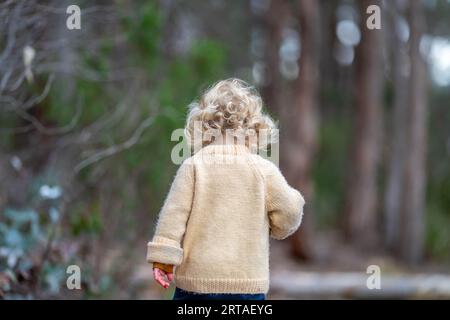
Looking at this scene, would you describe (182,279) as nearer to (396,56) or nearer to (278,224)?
(278,224)

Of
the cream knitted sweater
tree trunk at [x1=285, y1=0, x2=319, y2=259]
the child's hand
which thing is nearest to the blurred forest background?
tree trunk at [x1=285, y1=0, x2=319, y2=259]

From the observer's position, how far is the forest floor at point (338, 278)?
7.96 meters

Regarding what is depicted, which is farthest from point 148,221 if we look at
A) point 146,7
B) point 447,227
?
point 447,227

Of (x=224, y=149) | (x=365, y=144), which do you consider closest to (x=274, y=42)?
(x=365, y=144)

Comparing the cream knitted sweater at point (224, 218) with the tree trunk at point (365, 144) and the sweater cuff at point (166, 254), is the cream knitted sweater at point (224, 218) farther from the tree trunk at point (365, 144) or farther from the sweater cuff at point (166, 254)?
the tree trunk at point (365, 144)

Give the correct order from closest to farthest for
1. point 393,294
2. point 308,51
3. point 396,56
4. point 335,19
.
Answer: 1. point 393,294
2. point 308,51
3. point 396,56
4. point 335,19

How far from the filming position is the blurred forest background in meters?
5.06

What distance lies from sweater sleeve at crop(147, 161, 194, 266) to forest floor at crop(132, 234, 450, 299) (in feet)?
9.50

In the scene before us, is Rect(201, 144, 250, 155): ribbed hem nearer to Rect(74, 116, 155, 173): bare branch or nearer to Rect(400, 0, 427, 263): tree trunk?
Rect(74, 116, 155, 173): bare branch

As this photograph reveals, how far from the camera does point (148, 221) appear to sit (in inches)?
263

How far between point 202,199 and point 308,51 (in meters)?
9.07

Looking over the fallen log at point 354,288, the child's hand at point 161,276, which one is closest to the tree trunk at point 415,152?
the fallen log at point 354,288

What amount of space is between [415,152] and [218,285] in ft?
33.9

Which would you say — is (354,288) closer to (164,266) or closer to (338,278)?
(338,278)
